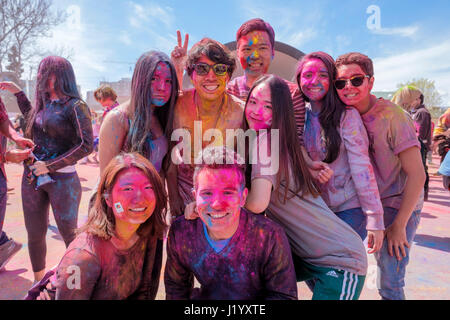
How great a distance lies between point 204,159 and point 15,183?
6949 millimetres

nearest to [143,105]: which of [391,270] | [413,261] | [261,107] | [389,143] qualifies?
[261,107]

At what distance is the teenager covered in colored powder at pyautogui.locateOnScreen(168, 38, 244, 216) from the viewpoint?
180 centimetres

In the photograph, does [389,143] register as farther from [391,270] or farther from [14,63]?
[14,63]

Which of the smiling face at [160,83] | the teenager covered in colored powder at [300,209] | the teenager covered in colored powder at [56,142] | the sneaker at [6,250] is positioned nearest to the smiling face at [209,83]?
the smiling face at [160,83]

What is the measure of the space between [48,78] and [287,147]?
79.5 inches

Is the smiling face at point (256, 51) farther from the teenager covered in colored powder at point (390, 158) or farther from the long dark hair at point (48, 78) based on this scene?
the long dark hair at point (48, 78)

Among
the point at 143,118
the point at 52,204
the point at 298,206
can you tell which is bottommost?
the point at 52,204

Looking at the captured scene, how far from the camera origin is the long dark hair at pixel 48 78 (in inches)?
87.7

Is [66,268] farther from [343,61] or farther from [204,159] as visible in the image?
[343,61]

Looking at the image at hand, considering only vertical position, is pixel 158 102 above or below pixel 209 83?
below

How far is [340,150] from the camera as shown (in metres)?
1.72

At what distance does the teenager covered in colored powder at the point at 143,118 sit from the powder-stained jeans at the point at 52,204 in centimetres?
65

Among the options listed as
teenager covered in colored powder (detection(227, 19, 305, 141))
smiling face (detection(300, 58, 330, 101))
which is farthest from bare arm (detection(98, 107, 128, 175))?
smiling face (detection(300, 58, 330, 101))

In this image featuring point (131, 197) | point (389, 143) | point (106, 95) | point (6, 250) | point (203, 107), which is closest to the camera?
point (131, 197)
